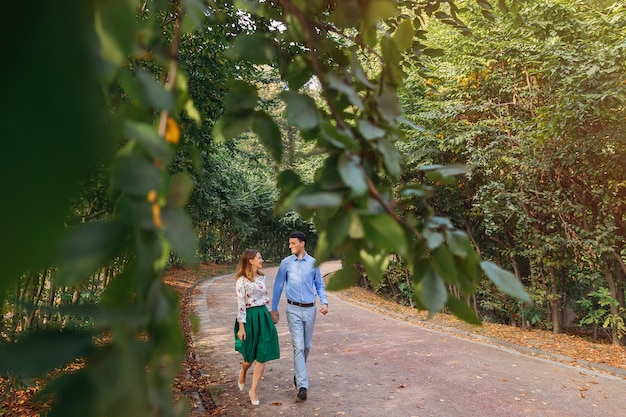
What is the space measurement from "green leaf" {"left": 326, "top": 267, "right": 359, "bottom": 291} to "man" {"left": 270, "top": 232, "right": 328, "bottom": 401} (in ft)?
14.9

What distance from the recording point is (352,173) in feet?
2.26

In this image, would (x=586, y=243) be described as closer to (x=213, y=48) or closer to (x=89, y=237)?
(x=213, y=48)

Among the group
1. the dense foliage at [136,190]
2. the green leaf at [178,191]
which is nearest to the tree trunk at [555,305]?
the dense foliage at [136,190]

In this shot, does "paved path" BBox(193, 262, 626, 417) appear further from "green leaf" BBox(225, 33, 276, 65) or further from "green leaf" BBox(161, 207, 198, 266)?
"green leaf" BBox(161, 207, 198, 266)

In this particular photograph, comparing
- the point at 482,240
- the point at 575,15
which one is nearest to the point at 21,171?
the point at 575,15

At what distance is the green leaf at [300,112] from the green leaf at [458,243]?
1.04 ft

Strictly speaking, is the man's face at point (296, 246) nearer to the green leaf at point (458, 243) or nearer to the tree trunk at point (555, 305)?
the green leaf at point (458, 243)

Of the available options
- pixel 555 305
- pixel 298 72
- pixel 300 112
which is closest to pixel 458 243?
pixel 300 112

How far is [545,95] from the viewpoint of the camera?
29.7ft

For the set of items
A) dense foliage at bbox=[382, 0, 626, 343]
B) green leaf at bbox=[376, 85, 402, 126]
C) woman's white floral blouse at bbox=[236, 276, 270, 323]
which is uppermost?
dense foliage at bbox=[382, 0, 626, 343]

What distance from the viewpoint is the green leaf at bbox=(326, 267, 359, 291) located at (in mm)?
989

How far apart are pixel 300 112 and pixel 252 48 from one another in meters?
0.36

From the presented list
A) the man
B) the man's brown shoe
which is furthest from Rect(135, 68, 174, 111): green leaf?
the man's brown shoe

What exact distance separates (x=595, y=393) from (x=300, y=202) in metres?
7.15
